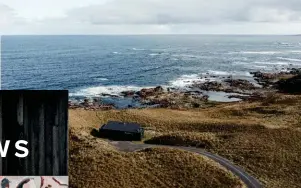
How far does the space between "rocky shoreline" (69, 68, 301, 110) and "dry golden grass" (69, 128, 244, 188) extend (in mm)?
35955

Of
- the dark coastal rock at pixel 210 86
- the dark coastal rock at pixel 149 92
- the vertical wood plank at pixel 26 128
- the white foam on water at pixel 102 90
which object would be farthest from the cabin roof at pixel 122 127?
the dark coastal rock at pixel 210 86

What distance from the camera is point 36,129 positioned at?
10195 mm

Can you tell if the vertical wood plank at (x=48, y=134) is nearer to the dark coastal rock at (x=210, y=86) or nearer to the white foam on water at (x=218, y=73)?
the dark coastal rock at (x=210, y=86)

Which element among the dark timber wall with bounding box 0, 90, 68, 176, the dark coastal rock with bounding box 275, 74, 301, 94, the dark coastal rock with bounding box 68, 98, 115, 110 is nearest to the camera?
the dark timber wall with bounding box 0, 90, 68, 176

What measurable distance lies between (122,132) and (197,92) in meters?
46.0

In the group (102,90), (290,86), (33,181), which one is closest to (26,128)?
(33,181)

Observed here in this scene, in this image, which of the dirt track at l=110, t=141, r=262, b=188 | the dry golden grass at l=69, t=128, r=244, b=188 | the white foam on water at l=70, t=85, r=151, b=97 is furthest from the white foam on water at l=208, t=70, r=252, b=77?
the dry golden grass at l=69, t=128, r=244, b=188

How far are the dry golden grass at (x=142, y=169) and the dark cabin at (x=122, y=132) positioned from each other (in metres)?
4.66

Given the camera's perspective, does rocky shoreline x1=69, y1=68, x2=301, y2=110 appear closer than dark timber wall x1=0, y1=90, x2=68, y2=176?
No

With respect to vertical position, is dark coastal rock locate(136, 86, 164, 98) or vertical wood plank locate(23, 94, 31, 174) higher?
vertical wood plank locate(23, 94, 31, 174)

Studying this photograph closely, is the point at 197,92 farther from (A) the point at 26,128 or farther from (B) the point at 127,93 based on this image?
(A) the point at 26,128

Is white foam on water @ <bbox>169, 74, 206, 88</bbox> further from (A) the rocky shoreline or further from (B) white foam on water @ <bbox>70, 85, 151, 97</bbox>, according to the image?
(B) white foam on water @ <bbox>70, 85, 151, 97</bbox>

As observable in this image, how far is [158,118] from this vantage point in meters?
54.8

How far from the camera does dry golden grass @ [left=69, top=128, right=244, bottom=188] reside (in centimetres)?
3167
